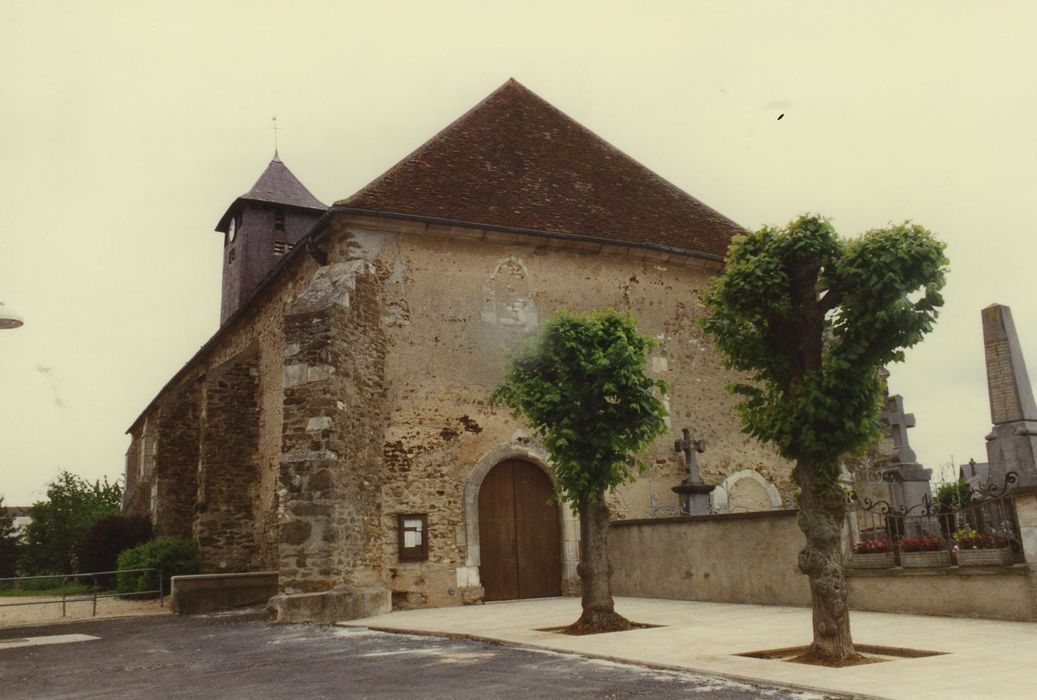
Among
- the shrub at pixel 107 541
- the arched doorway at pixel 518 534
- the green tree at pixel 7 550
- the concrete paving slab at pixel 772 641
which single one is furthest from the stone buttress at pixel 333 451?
the green tree at pixel 7 550

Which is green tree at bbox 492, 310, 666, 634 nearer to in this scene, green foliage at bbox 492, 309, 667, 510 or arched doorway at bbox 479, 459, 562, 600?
green foliage at bbox 492, 309, 667, 510

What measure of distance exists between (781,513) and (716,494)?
4.95 meters

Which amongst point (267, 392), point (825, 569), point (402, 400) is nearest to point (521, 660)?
point (825, 569)

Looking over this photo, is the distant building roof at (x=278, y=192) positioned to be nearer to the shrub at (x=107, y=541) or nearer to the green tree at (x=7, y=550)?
the shrub at (x=107, y=541)

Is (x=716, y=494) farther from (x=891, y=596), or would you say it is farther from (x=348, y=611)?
(x=348, y=611)

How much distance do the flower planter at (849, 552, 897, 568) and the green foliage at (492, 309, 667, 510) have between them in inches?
107

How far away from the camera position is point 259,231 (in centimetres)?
2522

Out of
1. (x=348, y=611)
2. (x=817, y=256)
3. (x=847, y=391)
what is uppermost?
(x=817, y=256)

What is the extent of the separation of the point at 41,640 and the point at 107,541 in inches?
401

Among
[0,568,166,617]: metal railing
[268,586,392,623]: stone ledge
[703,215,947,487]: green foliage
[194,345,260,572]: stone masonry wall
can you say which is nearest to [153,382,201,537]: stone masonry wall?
[0,568,166,617]: metal railing

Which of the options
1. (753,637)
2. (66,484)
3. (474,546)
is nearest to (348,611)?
(474,546)

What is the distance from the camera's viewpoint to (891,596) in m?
9.30

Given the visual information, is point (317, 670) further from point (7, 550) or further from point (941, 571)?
point (7, 550)

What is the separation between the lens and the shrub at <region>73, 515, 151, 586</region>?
20031 millimetres
